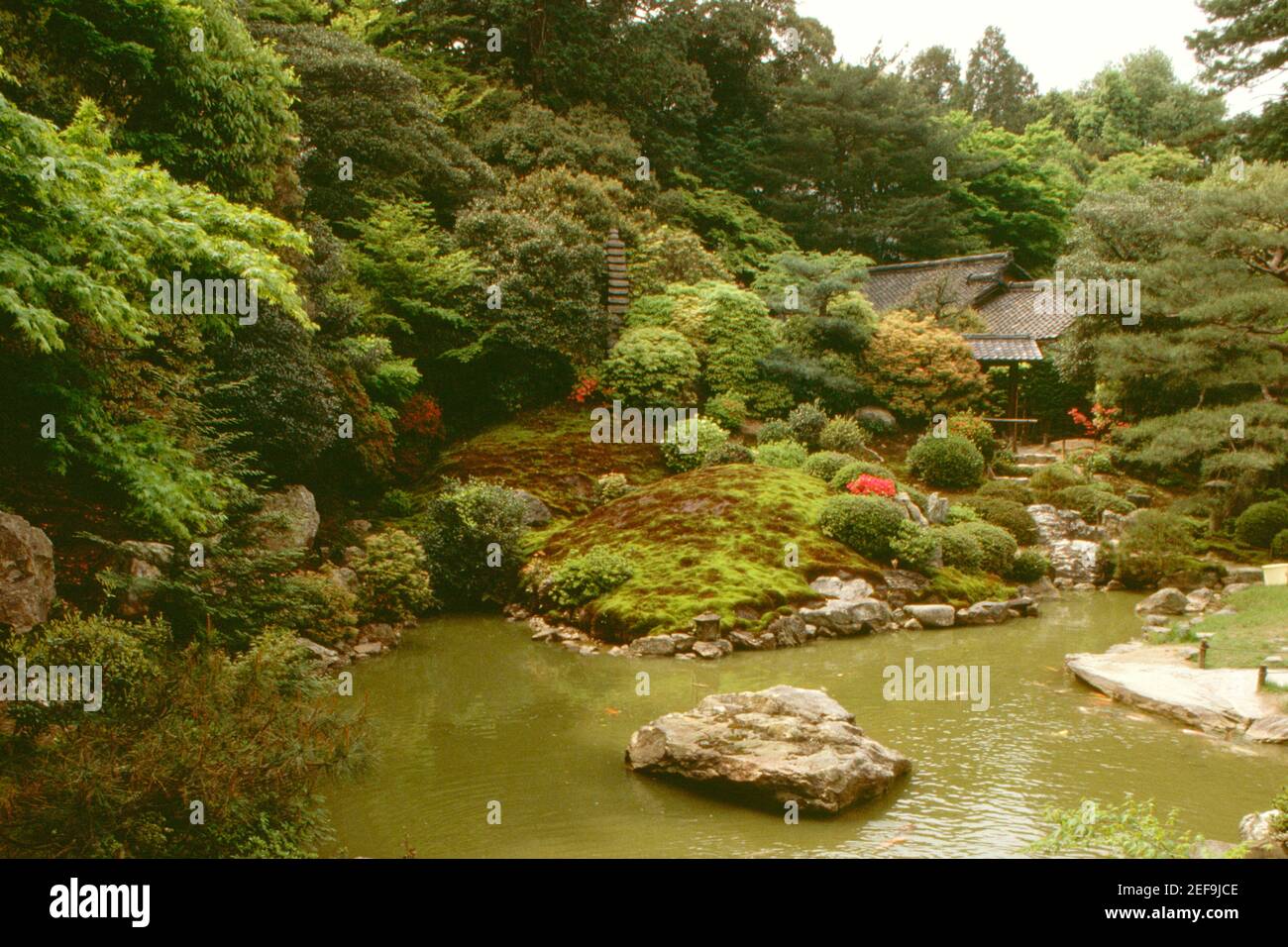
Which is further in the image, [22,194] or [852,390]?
[852,390]

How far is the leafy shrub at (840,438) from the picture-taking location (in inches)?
811

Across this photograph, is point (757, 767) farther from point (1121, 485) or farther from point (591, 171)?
point (591, 171)

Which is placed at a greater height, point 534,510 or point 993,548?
point 534,510

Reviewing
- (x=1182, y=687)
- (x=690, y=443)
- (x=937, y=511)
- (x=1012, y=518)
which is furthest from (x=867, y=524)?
(x=1182, y=687)

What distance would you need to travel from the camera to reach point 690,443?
1967 cm

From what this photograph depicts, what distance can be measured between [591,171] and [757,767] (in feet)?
65.3

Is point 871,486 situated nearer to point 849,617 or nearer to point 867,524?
point 867,524

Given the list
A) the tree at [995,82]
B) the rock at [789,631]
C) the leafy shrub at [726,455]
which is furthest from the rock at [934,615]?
the tree at [995,82]

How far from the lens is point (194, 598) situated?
8617mm

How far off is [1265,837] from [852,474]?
12.0 metres

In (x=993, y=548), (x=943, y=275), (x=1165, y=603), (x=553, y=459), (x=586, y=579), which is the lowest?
(x=1165, y=603)

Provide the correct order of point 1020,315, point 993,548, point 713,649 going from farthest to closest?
point 1020,315 < point 993,548 < point 713,649

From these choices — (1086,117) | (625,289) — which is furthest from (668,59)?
(1086,117)
